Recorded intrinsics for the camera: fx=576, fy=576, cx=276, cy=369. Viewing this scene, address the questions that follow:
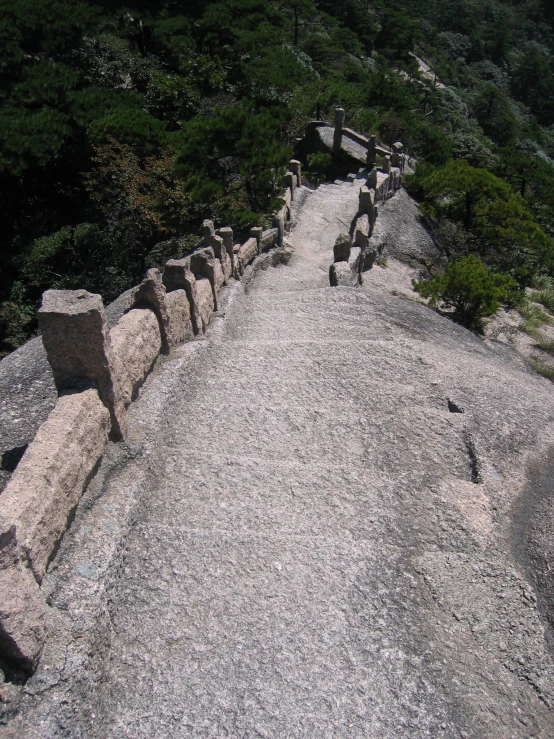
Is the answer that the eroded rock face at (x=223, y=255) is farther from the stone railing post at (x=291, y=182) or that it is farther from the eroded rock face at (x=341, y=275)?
the stone railing post at (x=291, y=182)

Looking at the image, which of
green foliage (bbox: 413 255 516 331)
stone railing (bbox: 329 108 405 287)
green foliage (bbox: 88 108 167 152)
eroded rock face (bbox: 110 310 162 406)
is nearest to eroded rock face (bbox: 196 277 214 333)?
eroded rock face (bbox: 110 310 162 406)

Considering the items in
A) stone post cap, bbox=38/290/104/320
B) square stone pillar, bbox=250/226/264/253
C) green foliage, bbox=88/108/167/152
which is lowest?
square stone pillar, bbox=250/226/264/253

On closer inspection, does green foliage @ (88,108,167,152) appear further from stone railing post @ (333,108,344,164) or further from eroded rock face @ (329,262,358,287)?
stone railing post @ (333,108,344,164)

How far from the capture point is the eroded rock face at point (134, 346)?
7.93m

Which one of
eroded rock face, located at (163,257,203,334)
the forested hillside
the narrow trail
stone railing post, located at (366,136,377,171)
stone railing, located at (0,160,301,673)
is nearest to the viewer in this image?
stone railing, located at (0,160,301,673)

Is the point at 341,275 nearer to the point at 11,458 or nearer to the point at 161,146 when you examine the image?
the point at 161,146

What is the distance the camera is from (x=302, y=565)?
6707 millimetres

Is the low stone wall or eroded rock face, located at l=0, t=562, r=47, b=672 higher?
eroded rock face, located at l=0, t=562, r=47, b=672

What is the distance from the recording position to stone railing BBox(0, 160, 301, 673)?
517 cm

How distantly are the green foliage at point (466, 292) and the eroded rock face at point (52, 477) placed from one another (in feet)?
40.4

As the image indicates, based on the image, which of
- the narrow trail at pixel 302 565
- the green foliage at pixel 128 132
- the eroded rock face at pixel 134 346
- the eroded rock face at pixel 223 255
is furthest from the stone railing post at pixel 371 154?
the eroded rock face at pixel 134 346

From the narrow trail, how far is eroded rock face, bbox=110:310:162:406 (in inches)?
13.8

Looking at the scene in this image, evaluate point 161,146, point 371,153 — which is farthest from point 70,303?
point 371,153

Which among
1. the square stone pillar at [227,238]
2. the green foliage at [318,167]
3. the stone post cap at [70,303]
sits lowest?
the green foliage at [318,167]
